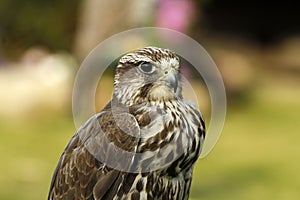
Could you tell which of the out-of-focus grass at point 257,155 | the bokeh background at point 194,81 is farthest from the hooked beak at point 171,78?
the out-of-focus grass at point 257,155

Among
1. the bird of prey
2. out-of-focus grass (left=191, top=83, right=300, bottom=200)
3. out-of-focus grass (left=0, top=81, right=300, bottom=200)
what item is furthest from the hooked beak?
out-of-focus grass (left=0, top=81, right=300, bottom=200)

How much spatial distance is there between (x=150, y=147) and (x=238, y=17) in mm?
12931

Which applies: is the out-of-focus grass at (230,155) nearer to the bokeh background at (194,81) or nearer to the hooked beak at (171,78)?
the bokeh background at (194,81)

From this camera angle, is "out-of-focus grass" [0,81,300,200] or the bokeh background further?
the bokeh background

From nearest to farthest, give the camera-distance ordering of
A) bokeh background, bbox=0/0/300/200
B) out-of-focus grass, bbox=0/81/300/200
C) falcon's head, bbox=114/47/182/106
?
falcon's head, bbox=114/47/182/106
out-of-focus grass, bbox=0/81/300/200
bokeh background, bbox=0/0/300/200

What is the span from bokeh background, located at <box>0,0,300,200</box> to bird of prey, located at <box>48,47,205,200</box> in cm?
415

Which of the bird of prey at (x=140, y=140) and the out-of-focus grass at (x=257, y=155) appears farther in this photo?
the out-of-focus grass at (x=257, y=155)

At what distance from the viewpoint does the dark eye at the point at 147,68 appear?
4.30 metres

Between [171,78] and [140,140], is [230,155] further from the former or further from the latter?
[171,78]

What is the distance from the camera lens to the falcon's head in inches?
169

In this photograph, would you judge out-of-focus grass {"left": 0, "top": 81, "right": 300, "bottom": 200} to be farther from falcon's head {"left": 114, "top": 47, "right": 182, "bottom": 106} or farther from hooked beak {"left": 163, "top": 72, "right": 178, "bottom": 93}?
hooked beak {"left": 163, "top": 72, "right": 178, "bottom": 93}

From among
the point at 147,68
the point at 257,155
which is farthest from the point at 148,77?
the point at 257,155

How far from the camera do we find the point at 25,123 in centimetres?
1320

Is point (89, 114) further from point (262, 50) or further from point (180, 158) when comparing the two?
point (262, 50)
